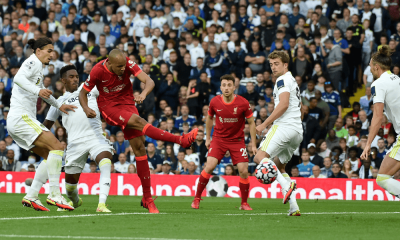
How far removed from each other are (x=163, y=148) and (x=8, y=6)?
10472mm

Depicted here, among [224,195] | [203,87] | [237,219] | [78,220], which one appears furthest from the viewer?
[203,87]

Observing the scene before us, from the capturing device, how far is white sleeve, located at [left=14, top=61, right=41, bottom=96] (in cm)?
861

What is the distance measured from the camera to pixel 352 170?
645 inches

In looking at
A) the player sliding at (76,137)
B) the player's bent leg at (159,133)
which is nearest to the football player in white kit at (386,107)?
the player's bent leg at (159,133)

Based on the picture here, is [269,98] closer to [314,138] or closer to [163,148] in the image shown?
[314,138]

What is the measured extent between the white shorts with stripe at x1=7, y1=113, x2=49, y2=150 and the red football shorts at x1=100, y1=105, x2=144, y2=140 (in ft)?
3.35

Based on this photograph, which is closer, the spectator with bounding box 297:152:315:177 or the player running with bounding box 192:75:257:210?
the player running with bounding box 192:75:257:210

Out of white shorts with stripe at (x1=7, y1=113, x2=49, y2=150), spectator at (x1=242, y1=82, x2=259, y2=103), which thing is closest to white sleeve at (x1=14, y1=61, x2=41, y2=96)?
white shorts with stripe at (x1=7, y1=113, x2=49, y2=150)

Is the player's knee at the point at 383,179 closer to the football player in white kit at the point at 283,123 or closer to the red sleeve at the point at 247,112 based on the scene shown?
the football player in white kit at the point at 283,123

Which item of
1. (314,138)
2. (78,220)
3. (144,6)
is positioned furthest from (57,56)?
(78,220)

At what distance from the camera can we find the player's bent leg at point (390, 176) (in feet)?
24.7

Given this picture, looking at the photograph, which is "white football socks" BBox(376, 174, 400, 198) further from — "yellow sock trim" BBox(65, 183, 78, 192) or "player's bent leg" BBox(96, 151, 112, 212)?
"yellow sock trim" BBox(65, 183, 78, 192)

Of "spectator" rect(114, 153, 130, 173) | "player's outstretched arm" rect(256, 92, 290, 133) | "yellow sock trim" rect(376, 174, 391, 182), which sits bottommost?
"yellow sock trim" rect(376, 174, 391, 182)

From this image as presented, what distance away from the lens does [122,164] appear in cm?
1748
